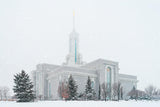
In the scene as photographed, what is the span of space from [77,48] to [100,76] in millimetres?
29101

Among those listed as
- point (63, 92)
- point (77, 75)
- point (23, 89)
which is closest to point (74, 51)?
point (77, 75)

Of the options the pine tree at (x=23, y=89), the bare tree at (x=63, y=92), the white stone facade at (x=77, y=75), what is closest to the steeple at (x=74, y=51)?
the white stone facade at (x=77, y=75)

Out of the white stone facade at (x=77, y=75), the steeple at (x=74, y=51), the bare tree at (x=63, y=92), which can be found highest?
the steeple at (x=74, y=51)

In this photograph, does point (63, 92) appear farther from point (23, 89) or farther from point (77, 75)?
point (77, 75)

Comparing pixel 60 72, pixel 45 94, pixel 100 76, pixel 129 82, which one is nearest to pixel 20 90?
pixel 60 72

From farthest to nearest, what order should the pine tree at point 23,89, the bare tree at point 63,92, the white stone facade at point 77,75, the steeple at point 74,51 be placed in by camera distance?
the steeple at point 74,51
the white stone facade at point 77,75
the bare tree at point 63,92
the pine tree at point 23,89

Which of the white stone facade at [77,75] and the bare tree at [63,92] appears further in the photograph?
the white stone facade at [77,75]

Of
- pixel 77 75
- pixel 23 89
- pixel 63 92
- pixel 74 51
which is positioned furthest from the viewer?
pixel 74 51

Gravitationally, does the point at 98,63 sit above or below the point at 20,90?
above

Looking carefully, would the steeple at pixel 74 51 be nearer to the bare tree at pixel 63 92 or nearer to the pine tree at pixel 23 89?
the bare tree at pixel 63 92

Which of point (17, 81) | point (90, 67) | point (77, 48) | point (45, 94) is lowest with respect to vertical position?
point (45, 94)

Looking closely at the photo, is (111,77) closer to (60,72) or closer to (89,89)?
(60,72)

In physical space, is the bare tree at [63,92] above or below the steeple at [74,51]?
below

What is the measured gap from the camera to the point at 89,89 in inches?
2019
